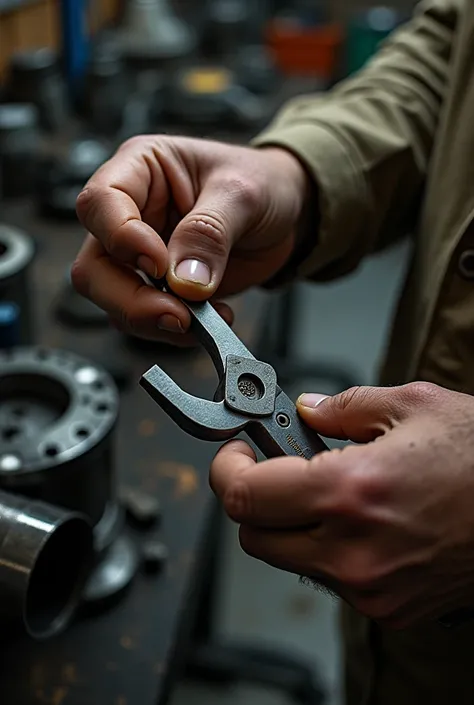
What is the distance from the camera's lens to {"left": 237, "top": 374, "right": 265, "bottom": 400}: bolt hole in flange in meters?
0.40

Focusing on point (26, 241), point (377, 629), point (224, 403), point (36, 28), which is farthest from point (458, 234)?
point (36, 28)

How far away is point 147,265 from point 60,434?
0.14m

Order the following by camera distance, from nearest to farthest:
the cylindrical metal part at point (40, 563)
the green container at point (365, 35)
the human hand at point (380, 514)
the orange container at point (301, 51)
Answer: the human hand at point (380, 514)
the cylindrical metal part at point (40, 563)
the orange container at point (301, 51)
the green container at point (365, 35)

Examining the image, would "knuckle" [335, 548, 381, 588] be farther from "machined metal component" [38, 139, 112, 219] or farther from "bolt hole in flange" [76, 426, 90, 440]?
"machined metal component" [38, 139, 112, 219]

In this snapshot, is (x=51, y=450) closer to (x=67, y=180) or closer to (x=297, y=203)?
(x=297, y=203)

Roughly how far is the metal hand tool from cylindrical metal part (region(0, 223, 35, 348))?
0.31 metres

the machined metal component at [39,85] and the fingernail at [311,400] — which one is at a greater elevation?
the fingernail at [311,400]

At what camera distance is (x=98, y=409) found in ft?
1.73

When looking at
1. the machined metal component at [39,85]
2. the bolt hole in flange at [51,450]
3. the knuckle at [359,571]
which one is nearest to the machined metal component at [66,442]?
the bolt hole in flange at [51,450]

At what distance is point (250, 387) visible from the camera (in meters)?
0.41

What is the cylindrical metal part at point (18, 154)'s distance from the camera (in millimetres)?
1082

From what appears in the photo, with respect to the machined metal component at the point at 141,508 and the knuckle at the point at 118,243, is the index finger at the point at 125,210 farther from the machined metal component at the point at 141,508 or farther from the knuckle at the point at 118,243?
the machined metal component at the point at 141,508

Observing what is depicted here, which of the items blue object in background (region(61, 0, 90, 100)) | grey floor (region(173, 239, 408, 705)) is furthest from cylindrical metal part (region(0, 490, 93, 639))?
blue object in background (region(61, 0, 90, 100))

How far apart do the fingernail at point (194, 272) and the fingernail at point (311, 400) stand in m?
0.09
